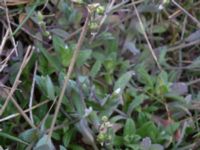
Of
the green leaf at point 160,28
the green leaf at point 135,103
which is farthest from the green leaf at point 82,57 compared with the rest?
the green leaf at point 160,28

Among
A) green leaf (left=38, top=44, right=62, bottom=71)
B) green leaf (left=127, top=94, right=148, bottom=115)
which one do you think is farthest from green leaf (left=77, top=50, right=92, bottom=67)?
green leaf (left=127, top=94, right=148, bottom=115)

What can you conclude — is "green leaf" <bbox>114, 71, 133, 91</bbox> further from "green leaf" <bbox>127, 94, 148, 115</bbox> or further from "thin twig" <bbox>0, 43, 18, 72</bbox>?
"thin twig" <bbox>0, 43, 18, 72</bbox>

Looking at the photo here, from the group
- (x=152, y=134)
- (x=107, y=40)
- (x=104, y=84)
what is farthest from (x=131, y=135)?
(x=107, y=40)

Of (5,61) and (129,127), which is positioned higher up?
(5,61)

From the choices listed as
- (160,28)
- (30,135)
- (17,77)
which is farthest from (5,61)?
(160,28)

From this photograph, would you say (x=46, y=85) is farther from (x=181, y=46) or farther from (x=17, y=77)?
(x=181, y=46)

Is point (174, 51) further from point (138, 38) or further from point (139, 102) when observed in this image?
point (139, 102)

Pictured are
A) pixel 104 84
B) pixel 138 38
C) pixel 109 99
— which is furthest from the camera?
pixel 138 38

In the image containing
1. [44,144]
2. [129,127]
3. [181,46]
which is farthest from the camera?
[181,46]

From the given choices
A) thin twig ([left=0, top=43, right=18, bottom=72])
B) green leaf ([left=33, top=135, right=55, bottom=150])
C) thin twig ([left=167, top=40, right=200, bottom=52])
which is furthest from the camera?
thin twig ([left=167, top=40, right=200, bottom=52])
